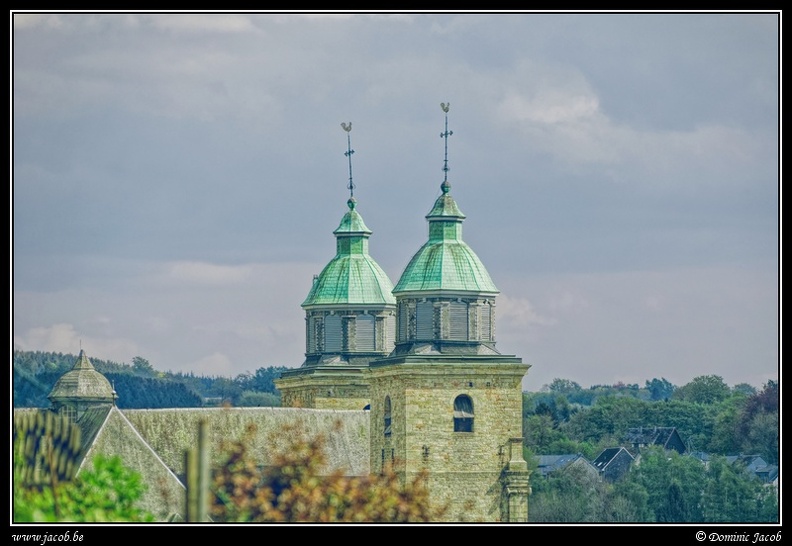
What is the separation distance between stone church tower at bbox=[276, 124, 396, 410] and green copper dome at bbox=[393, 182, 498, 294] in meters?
9.50

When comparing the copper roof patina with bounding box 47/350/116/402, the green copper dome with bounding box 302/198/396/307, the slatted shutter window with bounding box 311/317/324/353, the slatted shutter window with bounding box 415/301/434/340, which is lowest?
the copper roof patina with bounding box 47/350/116/402

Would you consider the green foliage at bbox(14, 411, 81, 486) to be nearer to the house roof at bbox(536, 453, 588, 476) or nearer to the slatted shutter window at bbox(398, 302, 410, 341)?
the slatted shutter window at bbox(398, 302, 410, 341)

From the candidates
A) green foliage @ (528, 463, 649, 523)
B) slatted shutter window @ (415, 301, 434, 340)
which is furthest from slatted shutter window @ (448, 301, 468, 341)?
green foliage @ (528, 463, 649, 523)

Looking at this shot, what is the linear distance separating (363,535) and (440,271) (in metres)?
40.7

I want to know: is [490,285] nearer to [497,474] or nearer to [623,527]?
[497,474]

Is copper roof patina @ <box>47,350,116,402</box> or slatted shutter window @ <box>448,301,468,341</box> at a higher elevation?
slatted shutter window @ <box>448,301,468,341</box>

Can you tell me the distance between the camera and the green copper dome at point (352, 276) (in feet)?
335

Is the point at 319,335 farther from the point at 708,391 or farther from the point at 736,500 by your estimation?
the point at 708,391

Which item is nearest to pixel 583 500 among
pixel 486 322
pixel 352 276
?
pixel 352 276

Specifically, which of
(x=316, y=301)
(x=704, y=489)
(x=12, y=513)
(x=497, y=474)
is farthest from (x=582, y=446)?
(x=12, y=513)

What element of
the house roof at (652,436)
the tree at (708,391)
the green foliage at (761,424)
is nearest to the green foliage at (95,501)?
the green foliage at (761,424)

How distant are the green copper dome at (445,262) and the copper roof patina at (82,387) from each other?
13404 millimetres

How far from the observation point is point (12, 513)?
52.1 meters

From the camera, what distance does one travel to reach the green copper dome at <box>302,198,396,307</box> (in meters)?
102
